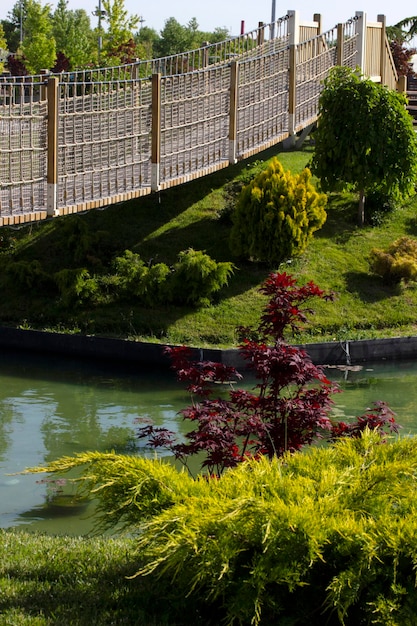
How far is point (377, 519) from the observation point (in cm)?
519

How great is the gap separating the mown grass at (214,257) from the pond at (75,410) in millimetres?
1074

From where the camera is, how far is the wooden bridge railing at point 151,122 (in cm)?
1377

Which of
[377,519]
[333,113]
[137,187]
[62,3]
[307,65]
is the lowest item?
[377,519]

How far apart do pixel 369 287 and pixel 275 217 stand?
2.04 meters

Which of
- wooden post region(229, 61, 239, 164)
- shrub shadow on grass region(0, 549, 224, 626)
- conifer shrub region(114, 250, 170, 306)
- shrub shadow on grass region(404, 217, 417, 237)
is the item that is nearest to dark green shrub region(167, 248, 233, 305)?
conifer shrub region(114, 250, 170, 306)

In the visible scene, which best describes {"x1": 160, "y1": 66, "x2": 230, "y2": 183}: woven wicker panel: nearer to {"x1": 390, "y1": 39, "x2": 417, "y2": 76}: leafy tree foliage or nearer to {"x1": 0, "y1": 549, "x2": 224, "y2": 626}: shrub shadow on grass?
{"x1": 0, "y1": 549, "x2": 224, "y2": 626}: shrub shadow on grass

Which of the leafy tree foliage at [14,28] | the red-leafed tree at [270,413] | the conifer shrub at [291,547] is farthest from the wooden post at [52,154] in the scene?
the leafy tree foliage at [14,28]

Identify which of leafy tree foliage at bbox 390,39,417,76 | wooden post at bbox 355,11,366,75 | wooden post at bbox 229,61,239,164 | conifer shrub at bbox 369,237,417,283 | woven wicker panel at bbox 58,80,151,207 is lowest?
conifer shrub at bbox 369,237,417,283

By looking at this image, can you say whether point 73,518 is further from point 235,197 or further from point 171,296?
point 235,197

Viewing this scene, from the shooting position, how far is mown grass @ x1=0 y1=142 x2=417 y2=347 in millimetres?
16141

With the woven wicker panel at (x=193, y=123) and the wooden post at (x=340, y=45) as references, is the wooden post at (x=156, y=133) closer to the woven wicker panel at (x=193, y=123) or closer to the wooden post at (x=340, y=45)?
the woven wicker panel at (x=193, y=123)

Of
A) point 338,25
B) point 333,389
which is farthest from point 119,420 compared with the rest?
point 338,25

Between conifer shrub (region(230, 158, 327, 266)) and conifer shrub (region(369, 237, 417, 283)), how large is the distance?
4.09ft

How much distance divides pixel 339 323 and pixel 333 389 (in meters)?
8.35
